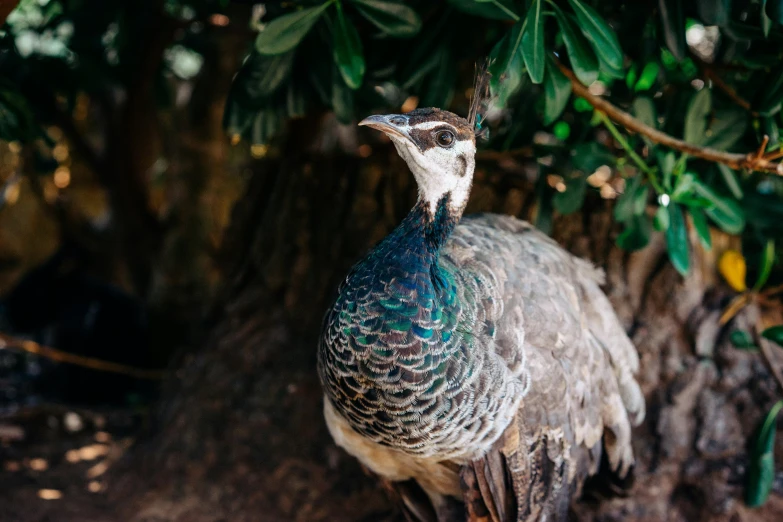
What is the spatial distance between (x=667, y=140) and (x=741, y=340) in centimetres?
103

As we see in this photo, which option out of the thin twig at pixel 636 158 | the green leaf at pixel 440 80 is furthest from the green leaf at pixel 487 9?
the thin twig at pixel 636 158

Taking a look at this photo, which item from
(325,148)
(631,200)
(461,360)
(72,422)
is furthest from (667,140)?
(72,422)

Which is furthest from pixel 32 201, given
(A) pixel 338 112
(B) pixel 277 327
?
(A) pixel 338 112

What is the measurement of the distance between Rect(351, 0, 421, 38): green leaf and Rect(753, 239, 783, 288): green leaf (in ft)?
5.78

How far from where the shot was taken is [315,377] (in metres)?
3.34

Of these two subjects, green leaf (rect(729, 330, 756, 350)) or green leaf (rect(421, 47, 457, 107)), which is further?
green leaf (rect(729, 330, 756, 350))

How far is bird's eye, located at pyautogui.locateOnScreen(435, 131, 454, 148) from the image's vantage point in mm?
2109

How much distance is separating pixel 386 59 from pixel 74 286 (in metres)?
2.88

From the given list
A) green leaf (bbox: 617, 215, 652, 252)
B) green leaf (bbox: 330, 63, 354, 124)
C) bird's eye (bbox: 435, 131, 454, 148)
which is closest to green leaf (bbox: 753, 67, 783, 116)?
green leaf (bbox: 617, 215, 652, 252)

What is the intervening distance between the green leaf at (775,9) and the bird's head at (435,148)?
93 cm

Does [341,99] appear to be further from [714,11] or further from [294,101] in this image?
[714,11]

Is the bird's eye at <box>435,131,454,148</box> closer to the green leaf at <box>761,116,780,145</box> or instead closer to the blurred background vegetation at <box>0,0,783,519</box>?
the blurred background vegetation at <box>0,0,783,519</box>

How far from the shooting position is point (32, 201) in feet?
23.8

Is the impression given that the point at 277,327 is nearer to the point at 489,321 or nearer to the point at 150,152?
the point at 489,321
